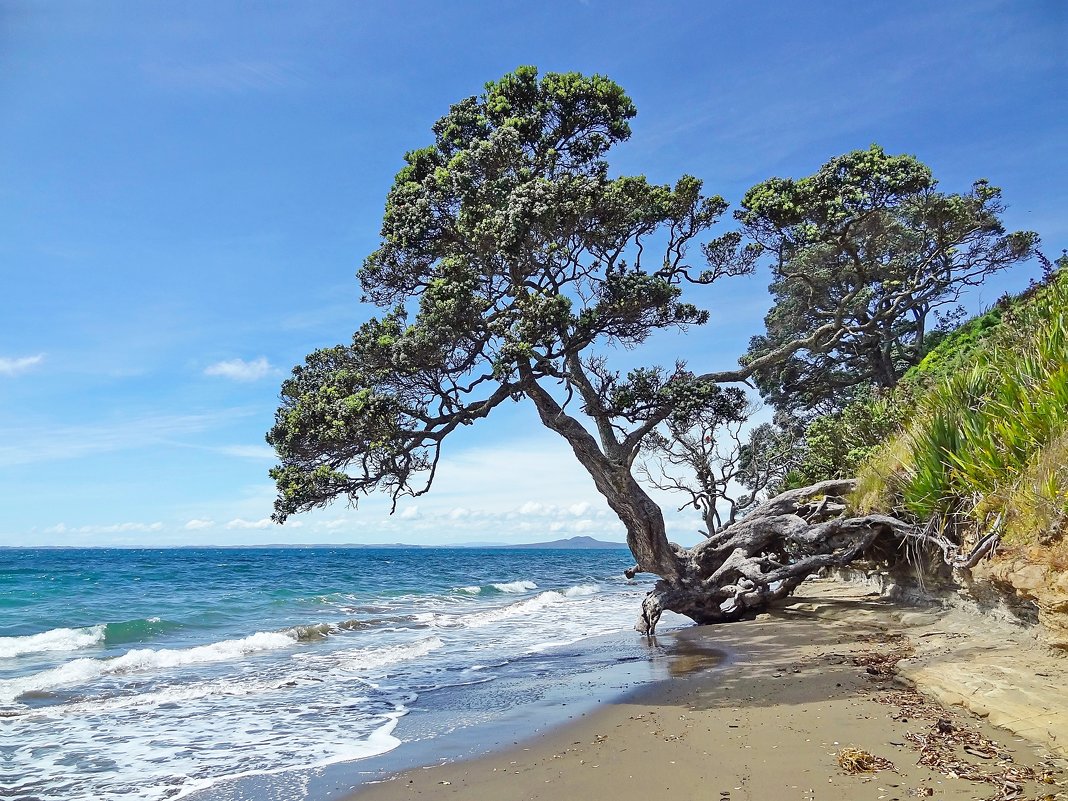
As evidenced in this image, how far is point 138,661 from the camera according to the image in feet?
45.1

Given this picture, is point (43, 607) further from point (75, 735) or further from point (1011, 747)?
point (1011, 747)

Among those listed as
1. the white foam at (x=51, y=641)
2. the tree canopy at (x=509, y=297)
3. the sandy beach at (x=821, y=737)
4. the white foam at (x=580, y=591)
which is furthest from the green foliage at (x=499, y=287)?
the white foam at (x=580, y=591)

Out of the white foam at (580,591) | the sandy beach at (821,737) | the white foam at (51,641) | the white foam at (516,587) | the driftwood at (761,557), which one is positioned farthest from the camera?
the white foam at (516,587)

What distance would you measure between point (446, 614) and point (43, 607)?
15.6 meters

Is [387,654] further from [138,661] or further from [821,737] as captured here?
[821,737]

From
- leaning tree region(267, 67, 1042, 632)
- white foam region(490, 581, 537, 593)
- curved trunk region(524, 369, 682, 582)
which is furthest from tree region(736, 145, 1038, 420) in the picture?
white foam region(490, 581, 537, 593)

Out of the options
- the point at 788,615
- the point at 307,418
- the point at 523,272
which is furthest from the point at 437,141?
the point at 788,615

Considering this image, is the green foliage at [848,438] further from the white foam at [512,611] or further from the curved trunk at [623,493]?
the white foam at [512,611]

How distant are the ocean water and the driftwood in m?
1.99

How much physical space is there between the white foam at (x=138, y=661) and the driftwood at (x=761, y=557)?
8.98m

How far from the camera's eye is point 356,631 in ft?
59.1

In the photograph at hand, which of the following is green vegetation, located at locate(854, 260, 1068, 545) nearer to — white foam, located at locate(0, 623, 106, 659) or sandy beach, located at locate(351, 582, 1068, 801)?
sandy beach, located at locate(351, 582, 1068, 801)

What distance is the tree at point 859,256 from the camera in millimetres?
14500

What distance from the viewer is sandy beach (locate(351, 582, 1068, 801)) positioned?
488 cm
